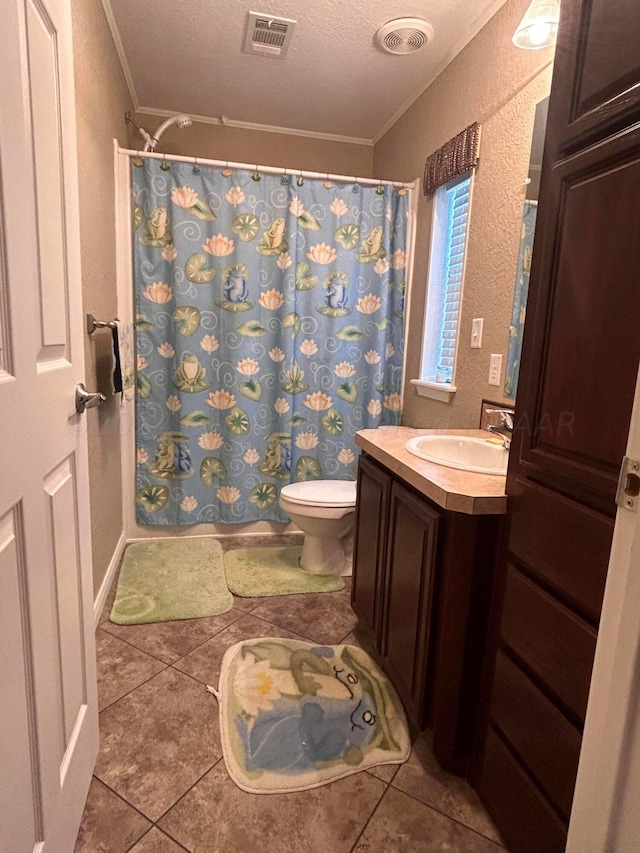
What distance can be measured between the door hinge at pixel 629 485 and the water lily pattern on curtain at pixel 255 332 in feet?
7.30

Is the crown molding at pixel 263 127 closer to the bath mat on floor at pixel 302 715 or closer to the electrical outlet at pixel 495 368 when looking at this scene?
the electrical outlet at pixel 495 368

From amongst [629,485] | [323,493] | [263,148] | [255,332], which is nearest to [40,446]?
[629,485]

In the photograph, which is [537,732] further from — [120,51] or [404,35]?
[120,51]

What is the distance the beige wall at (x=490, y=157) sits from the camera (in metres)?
1.71

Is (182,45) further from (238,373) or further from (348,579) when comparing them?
(348,579)

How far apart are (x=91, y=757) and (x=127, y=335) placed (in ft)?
6.08

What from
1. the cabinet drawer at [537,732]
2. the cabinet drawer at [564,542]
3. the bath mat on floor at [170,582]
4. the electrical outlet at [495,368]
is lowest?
A: the bath mat on floor at [170,582]

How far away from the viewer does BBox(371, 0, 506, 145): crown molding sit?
1854mm

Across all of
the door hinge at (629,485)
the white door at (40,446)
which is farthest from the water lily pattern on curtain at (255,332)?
the door hinge at (629,485)

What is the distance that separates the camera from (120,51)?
2264 millimetres

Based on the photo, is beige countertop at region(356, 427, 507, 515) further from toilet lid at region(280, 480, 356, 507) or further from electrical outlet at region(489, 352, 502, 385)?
toilet lid at region(280, 480, 356, 507)

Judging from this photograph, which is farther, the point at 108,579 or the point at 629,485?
the point at 108,579

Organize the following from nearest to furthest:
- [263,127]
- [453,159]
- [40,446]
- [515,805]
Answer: [40,446] → [515,805] → [453,159] → [263,127]

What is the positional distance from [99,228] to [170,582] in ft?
5.27
